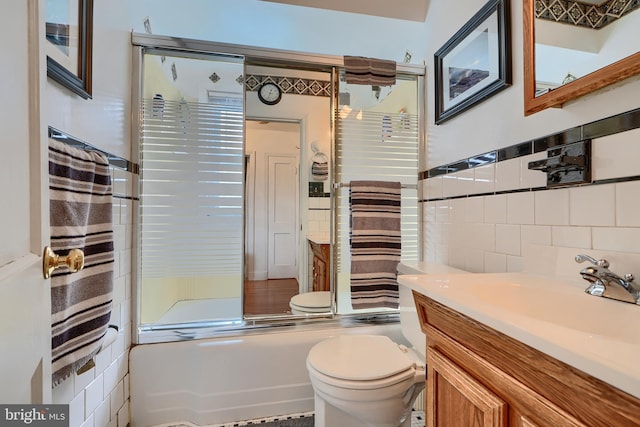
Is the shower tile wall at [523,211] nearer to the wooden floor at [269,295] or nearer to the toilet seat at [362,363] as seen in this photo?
the toilet seat at [362,363]

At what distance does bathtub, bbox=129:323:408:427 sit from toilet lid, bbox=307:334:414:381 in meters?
0.35

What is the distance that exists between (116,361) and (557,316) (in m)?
1.73

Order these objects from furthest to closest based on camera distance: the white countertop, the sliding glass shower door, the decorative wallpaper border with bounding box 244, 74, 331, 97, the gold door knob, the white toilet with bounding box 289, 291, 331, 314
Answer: the decorative wallpaper border with bounding box 244, 74, 331, 97, the white toilet with bounding box 289, 291, 331, 314, the sliding glass shower door, the gold door knob, the white countertop

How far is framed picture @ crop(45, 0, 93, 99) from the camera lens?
0.92m

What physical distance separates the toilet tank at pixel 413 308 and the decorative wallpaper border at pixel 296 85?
2.06 meters

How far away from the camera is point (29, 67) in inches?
20.1

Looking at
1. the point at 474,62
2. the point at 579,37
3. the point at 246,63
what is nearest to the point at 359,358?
the point at 579,37

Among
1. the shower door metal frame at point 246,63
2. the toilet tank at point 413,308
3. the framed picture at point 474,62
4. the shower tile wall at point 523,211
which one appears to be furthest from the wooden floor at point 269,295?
the framed picture at point 474,62

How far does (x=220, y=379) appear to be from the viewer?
5.18ft

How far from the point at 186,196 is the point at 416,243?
1413 millimetres

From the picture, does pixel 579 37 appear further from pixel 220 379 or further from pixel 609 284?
pixel 220 379

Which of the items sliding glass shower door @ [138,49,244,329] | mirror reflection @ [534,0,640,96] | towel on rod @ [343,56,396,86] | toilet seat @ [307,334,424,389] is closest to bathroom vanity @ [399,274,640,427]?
toilet seat @ [307,334,424,389]

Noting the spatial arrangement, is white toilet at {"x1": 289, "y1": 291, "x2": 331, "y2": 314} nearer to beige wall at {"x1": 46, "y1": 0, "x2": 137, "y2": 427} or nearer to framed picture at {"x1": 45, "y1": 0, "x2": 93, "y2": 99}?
beige wall at {"x1": 46, "y1": 0, "x2": 137, "y2": 427}

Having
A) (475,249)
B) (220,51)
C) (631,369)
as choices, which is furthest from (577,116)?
(220,51)
